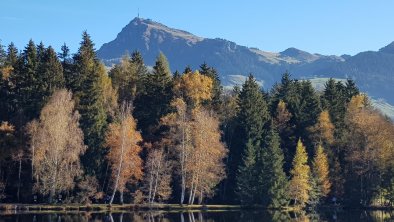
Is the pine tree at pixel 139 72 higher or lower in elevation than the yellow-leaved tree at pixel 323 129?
higher

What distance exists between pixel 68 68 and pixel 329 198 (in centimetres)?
5310

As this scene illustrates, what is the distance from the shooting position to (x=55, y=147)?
82.2 m

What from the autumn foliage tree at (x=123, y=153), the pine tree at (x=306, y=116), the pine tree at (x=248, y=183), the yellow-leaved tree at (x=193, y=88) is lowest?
the pine tree at (x=248, y=183)

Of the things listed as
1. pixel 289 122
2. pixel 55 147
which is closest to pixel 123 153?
pixel 55 147

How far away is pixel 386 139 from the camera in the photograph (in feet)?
352

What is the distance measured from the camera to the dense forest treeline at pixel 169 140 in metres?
84.7

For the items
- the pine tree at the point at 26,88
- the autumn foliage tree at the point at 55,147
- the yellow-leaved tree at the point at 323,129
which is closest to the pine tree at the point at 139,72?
the pine tree at the point at 26,88

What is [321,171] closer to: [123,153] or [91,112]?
[123,153]

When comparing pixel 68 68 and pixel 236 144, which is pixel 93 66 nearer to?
pixel 68 68

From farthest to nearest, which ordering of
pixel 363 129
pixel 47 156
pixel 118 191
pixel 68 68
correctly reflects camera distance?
pixel 363 129 → pixel 68 68 → pixel 118 191 → pixel 47 156

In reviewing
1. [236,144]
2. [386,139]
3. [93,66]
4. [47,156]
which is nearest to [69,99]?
[47,156]

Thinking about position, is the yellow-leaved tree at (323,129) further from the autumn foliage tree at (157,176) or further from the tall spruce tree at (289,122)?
the autumn foliage tree at (157,176)

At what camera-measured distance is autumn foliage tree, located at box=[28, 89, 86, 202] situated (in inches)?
3226

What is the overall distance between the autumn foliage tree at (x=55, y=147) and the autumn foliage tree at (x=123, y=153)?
6.90m
